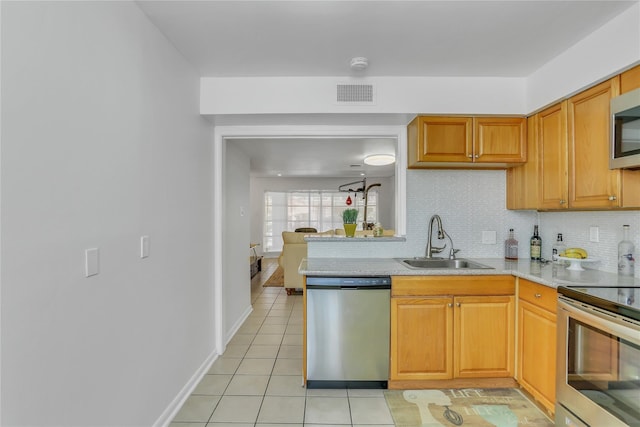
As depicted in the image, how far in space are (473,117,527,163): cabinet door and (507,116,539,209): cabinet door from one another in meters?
0.05

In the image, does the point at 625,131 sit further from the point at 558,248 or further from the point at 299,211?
the point at 299,211

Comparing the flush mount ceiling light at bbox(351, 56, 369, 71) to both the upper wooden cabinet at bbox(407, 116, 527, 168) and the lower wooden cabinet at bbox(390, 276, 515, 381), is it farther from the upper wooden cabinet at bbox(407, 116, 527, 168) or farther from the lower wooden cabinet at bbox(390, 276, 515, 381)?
the lower wooden cabinet at bbox(390, 276, 515, 381)

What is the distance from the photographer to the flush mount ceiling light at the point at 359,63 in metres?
2.26

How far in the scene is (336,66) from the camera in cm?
240

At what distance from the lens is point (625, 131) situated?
1706 millimetres

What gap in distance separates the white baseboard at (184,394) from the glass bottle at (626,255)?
2.99 m

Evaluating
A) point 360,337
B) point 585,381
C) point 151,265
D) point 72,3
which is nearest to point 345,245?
point 360,337

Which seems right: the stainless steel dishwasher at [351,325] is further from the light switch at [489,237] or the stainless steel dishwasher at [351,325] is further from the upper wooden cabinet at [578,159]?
the upper wooden cabinet at [578,159]

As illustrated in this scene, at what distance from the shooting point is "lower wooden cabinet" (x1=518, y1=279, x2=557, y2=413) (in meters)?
1.91

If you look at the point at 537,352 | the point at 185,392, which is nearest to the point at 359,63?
the point at 537,352

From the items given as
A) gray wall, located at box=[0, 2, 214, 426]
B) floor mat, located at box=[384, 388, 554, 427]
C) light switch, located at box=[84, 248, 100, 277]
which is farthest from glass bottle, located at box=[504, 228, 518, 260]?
light switch, located at box=[84, 248, 100, 277]

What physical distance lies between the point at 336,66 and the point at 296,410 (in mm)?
2467

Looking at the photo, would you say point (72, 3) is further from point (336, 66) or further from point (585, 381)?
point (585, 381)

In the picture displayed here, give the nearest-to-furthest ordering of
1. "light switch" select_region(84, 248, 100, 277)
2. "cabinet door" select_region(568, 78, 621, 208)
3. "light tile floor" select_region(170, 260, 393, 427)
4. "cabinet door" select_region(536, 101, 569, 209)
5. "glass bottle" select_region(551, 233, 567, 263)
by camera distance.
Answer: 1. "light switch" select_region(84, 248, 100, 277)
2. "cabinet door" select_region(568, 78, 621, 208)
3. "light tile floor" select_region(170, 260, 393, 427)
4. "cabinet door" select_region(536, 101, 569, 209)
5. "glass bottle" select_region(551, 233, 567, 263)
